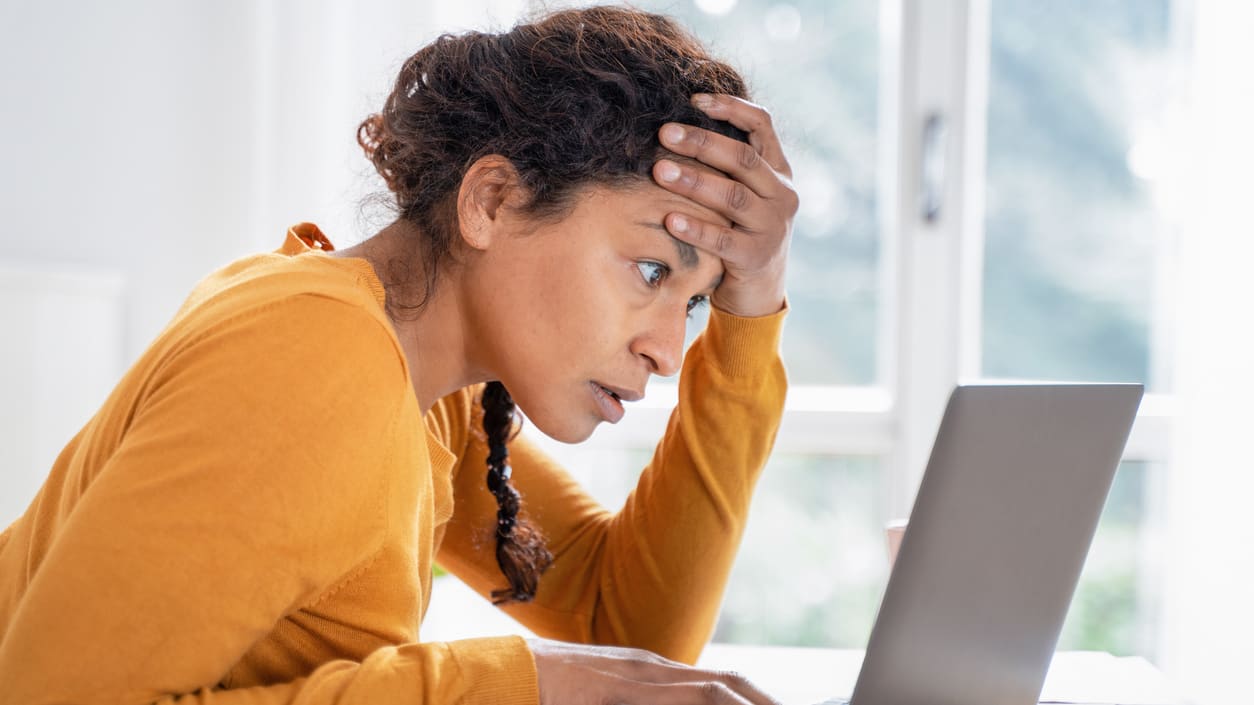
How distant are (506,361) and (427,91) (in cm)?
26

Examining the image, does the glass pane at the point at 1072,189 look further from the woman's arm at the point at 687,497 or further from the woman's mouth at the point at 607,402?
the woman's mouth at the point at 607,402

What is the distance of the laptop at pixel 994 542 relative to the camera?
0.77 metres

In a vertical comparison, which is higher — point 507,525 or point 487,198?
point 487,198

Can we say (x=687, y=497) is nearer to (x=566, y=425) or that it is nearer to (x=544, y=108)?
(x=566, y=425)

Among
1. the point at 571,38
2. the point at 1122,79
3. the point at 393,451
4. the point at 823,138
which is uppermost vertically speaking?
the point at 1122,79

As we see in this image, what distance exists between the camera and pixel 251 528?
718mm

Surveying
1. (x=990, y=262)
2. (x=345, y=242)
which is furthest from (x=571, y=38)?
(x=990, y=262)

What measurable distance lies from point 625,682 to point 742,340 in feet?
1.66

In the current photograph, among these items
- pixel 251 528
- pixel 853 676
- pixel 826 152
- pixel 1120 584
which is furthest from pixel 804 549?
pixel 251 528

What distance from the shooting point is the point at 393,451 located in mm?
814

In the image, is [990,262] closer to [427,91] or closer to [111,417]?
[427,91]

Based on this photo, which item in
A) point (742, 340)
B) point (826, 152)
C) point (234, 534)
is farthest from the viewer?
point (826, 152)

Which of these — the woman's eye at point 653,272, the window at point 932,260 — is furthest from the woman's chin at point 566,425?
the window at point 932,260

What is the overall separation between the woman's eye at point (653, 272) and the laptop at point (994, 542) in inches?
13.2
